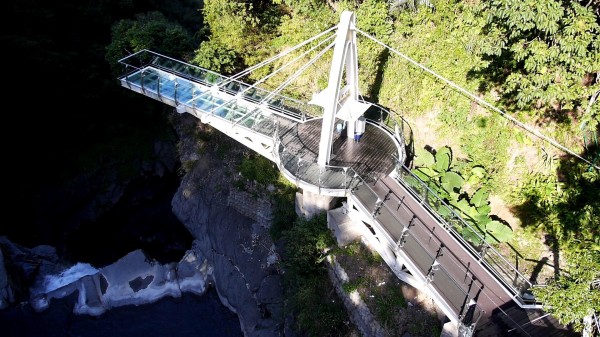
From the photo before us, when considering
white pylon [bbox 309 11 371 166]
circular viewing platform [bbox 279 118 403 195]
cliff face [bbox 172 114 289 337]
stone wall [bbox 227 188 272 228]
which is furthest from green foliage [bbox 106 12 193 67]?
white pylon [bbox 309 11 371 166]

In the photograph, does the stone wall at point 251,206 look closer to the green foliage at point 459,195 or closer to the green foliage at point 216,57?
the green foliage at point 216,57

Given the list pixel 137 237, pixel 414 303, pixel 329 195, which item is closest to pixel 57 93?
pixel 137 237

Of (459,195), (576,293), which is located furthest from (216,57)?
(576,293)

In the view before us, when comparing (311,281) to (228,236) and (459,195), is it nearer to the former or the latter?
(228,236)

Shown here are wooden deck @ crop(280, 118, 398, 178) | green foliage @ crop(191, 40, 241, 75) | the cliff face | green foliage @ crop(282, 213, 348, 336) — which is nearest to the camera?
green foliage @ crop(282, 213, 348, 336)

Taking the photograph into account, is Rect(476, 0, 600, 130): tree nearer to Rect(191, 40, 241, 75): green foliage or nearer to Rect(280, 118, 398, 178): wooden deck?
Rect(280, 118, 398, 178): wooden deck
